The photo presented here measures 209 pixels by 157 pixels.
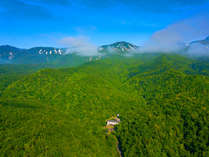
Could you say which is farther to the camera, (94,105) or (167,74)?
(167,74)

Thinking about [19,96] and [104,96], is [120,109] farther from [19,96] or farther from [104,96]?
[19,96]

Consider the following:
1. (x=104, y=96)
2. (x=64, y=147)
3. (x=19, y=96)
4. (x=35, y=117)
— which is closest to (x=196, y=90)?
(x=104, y=96)

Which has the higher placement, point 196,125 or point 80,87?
point 80,87

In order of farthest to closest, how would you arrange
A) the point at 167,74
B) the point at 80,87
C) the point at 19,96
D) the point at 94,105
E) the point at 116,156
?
the point at 167,74
the point at 80,87
the point at 19,96
the point at 94,105
the point at 116,156

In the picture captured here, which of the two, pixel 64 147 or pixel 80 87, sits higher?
pixel 80 87

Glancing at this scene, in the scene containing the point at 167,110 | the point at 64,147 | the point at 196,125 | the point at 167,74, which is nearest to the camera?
the point at 64,147

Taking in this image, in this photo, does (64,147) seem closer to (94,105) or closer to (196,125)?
(94,105)

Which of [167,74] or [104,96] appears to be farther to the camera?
[167,74]

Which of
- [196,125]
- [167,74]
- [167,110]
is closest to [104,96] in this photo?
[167,110]

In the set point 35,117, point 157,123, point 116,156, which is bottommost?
point 116,156
